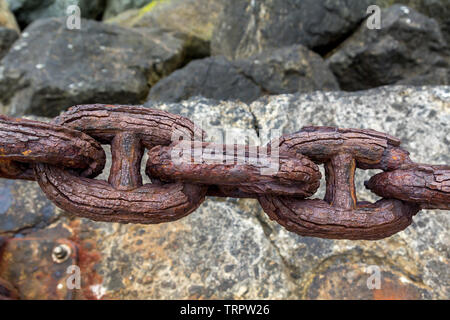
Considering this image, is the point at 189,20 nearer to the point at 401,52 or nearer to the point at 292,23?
the point at 292,23

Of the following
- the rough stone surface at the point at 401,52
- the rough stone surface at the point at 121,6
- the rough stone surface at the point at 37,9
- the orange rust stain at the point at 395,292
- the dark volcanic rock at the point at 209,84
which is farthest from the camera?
the rough stone surface at the point at 121,6

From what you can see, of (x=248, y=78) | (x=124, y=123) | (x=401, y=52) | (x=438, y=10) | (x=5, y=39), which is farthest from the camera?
(x=5, y=39)

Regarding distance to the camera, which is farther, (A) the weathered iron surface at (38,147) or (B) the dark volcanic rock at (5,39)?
(B) the dark volcanic rock at (5,39)

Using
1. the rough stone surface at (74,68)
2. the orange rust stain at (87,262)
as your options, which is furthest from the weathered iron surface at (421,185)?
the rough stone surface at (74,68)

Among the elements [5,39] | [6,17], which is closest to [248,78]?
[5,39]

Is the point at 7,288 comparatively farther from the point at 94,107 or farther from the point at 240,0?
the point at 240,0

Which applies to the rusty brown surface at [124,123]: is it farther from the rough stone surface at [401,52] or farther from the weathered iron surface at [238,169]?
the rough stone surface at [401,52]
